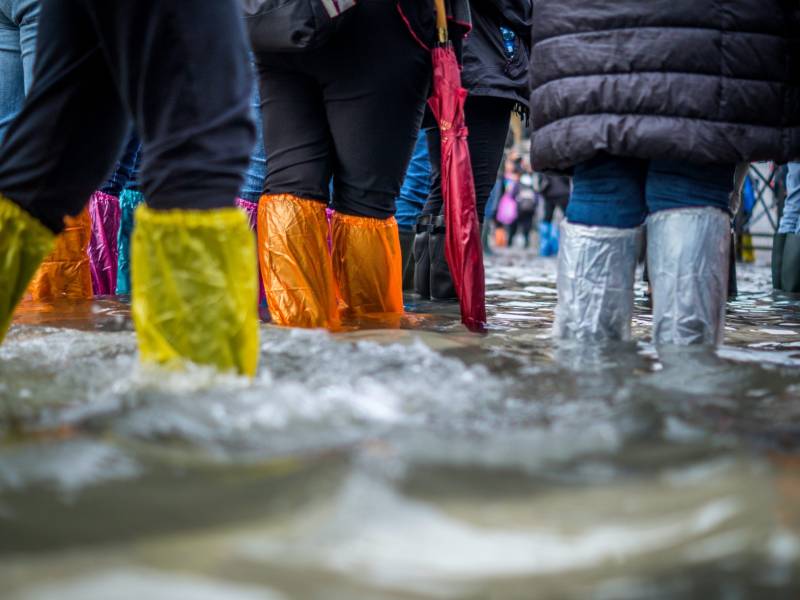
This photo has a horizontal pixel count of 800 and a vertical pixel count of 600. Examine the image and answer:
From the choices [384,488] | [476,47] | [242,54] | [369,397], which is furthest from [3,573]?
[476,47]

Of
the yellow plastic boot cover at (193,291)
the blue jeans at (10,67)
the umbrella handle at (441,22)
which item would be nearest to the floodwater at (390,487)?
the yellow plastic boot cover at (193,291)

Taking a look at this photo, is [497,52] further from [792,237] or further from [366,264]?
[792,237]

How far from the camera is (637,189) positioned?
1959 mm

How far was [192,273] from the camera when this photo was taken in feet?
4.25

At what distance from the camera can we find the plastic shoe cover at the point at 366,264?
2.42 meters

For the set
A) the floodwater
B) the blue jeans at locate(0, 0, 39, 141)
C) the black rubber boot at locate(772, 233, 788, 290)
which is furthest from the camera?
the black rubber boot at locate(772, 233, 788, 290)

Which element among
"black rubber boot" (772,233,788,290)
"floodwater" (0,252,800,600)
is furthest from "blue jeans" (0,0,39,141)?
"black rubber boot" (772,233,788,290)

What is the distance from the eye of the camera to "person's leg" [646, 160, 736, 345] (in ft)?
5.98

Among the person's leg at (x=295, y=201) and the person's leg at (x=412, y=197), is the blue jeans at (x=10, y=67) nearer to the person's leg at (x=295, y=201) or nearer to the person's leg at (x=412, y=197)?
the person's leg at (x=295, y=201)

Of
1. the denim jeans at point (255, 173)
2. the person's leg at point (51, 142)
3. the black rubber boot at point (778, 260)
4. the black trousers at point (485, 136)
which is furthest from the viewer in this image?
the black rubber boot at point (778, 260)

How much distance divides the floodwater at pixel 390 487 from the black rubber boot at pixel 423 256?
2.07 metres

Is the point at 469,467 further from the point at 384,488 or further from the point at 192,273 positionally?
the point at 192,273

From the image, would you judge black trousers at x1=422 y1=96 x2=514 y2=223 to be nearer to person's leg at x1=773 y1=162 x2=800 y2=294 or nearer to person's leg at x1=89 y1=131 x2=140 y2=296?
person's leg at x1=89 y1=131 x2=140 y2=296

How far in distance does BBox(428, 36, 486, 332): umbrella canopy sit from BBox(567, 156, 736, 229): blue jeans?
400 millimetres
